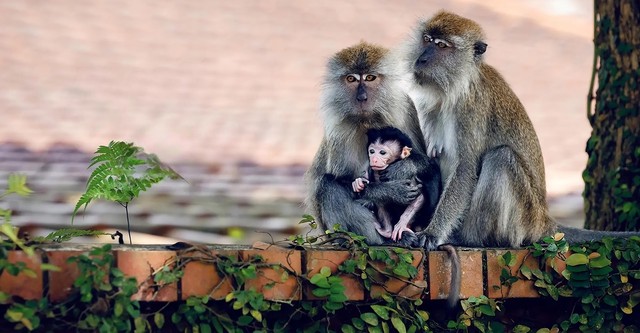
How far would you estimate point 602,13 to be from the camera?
6543 millimetres

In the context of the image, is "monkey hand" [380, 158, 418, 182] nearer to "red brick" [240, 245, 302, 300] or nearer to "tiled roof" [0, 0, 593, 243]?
"red brick" [240, 245, 302, 300]

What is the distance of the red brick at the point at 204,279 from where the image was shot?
4.19 meters

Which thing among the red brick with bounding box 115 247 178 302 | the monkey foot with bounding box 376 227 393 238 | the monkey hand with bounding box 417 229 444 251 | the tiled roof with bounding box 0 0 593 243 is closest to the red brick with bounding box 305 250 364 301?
the red brick with bounding box 115 247 178 302

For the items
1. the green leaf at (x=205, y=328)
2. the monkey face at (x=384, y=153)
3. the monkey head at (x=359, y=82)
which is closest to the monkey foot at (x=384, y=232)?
the monkey face at (x=384, y=153)

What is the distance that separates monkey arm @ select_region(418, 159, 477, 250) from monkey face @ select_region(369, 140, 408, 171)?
333 millimetres

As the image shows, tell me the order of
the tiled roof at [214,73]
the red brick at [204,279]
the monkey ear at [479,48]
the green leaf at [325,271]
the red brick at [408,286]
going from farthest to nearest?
1. the tiled roof at [214,73]
2. the monkey ear at [479,48]
3. the red brick at [408,286]
4. the green leaf at [325,271]
5. the red brick at [204,279]

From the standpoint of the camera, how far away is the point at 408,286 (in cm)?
463

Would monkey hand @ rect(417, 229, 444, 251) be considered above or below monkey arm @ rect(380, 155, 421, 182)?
below

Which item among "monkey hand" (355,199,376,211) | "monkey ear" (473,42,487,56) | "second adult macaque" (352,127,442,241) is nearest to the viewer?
"second adult macaque" (352,127,442,241)

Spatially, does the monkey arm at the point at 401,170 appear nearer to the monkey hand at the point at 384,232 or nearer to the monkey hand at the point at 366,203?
the monkey hand at the point at 366,203

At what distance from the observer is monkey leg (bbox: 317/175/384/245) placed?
5680 millimetres

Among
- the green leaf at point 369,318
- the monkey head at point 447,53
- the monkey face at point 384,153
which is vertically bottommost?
the green leaf at point 369,318

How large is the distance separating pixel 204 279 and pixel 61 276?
21.9 inches

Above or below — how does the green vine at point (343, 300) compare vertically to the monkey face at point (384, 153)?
below
